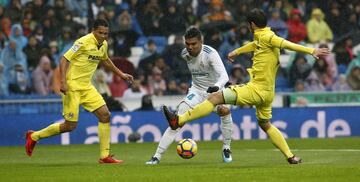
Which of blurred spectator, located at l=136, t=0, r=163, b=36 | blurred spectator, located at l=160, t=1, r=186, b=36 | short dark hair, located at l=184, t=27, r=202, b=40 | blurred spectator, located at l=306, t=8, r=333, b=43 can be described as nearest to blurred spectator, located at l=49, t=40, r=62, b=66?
blurred spectator, located at l=136, t=0, r=163, b=36

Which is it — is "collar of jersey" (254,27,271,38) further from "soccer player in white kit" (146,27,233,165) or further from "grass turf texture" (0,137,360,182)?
"grass turf texture" (0,137,360,182)

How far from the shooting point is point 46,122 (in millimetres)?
24203

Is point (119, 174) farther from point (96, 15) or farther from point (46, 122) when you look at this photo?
point (96, 15)

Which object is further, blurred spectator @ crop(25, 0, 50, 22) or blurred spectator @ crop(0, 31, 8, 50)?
blurred spectator @ crop(25, 0, 50, 22)

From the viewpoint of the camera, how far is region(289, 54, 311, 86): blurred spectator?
26953 mm

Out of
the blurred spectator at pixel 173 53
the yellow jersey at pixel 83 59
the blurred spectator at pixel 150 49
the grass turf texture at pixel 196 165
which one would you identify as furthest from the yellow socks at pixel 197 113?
the blurred spectator at pixel 150 49

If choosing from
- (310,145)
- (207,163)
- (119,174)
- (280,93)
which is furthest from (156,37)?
(119,174)

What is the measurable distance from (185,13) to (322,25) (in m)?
4.12

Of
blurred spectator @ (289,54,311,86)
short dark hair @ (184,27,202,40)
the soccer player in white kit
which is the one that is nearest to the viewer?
short dark hair @ (184,27,202,40)

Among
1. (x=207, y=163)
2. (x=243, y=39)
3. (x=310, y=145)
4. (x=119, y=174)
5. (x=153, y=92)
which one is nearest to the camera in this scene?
(x=119, y=174)

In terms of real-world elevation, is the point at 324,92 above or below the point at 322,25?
below

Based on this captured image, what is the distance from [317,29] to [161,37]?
464 cm

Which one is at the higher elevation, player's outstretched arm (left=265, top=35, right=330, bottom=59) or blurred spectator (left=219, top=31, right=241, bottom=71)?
blurred spectator (left=219, top=31, right=241, bottom=71)

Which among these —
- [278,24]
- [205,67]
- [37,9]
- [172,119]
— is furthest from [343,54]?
[172,119]
